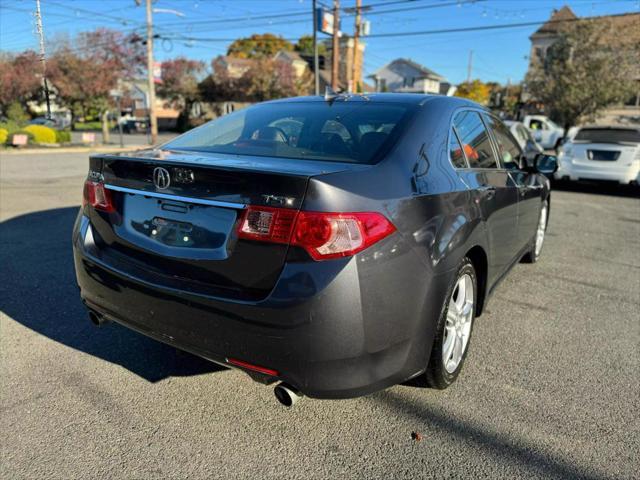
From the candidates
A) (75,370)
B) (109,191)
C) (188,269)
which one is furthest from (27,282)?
(188,269)

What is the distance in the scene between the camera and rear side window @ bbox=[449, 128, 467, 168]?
9.07 ft

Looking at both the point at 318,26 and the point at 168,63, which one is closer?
the point at 318,26

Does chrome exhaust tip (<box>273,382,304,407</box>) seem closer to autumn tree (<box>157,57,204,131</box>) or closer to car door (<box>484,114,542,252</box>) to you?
car door (<box>484,114,542,252</box>)

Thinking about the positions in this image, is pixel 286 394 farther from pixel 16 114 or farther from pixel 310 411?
pixel 16 114

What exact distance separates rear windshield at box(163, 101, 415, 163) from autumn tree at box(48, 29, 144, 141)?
2208 cm

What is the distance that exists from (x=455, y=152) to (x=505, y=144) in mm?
1476

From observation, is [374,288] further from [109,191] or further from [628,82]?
[628,82]

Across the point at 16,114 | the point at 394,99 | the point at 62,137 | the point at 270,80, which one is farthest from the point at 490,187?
the point at 270,80

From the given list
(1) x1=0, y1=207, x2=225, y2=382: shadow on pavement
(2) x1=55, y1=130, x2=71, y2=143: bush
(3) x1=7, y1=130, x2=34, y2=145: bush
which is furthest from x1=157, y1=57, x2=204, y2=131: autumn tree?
(1) x1=0, y1=207, x2=225, y2=382: shadow on pavement

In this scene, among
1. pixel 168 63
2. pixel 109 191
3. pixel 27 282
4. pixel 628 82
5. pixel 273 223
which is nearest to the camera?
pixel 273 223

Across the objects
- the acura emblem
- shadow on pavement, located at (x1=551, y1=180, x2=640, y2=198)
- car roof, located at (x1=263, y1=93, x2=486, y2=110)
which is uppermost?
car roof, located at (x1=263, y1=93, x2=486, y2=110)

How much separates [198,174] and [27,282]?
9.52ft

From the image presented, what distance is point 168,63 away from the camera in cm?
4650

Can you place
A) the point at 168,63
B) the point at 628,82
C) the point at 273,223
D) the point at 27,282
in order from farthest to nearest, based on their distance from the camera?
the point at 168,63
the point at 628,82
the point at 27,282
the point at 273,223
